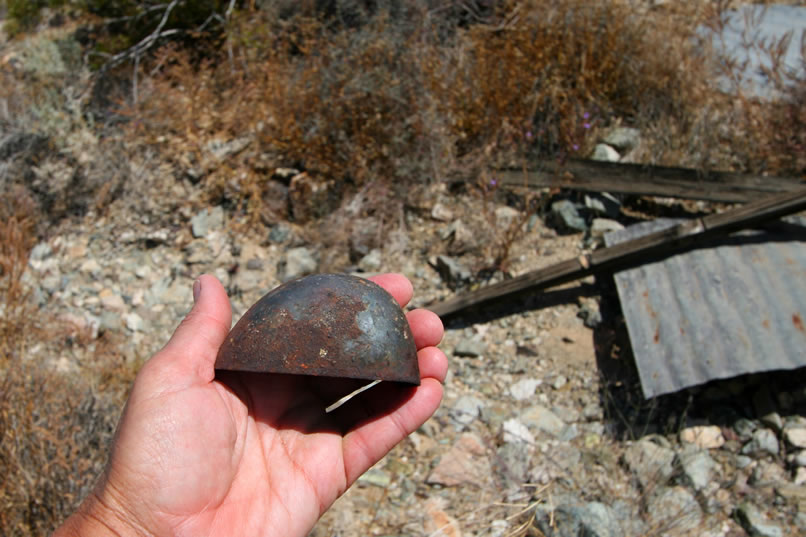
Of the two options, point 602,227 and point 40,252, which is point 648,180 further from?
point 40,252

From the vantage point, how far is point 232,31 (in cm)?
633

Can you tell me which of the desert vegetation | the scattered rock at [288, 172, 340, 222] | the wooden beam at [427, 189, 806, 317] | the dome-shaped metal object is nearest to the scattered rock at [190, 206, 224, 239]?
the desert vegetation

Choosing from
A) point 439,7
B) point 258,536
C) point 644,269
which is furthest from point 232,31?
point 258,536

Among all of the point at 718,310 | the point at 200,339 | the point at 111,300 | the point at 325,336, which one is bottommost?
the point at 111,300

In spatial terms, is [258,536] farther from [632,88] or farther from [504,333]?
[632,88]

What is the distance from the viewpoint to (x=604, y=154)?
526 centimetres

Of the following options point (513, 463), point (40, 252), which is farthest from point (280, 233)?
point (513, 463)

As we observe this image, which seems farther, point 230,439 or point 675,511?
point 675,511

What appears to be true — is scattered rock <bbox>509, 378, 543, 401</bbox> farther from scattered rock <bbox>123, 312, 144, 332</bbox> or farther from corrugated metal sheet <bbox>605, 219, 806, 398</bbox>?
scattered rock <bbox>123, 312, 144, 332</bbox>

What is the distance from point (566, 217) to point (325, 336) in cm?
313

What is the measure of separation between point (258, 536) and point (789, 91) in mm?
5377

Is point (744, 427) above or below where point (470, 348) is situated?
above

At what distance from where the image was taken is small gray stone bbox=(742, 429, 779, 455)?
3.53m

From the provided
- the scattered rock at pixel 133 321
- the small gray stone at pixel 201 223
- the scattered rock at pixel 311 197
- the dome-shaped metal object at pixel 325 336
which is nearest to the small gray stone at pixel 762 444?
the dome-shaped metal object at pixel 325 336
